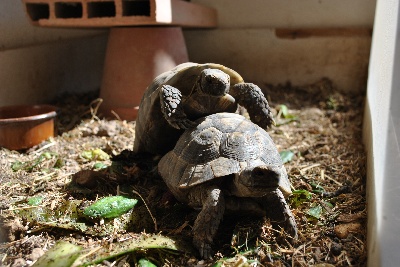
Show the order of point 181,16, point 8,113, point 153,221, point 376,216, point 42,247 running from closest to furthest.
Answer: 1. point 376,216
2. point 42,247
3. point 153,221
4. point 8,113
5. point 181,16

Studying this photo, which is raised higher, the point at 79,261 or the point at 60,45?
the point at 60,45

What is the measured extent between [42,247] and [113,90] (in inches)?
87.5

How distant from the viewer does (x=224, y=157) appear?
2.10 m

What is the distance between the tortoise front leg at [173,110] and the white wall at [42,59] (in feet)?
5.22

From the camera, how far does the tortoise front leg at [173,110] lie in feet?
7.82

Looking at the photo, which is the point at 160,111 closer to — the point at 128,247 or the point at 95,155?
the point at 95,155

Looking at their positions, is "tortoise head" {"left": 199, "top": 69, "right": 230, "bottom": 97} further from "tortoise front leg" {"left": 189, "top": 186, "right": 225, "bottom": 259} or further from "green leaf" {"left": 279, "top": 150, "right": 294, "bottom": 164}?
"green leaf" {"left": 279, "top": 150, "right": 294, "bottom": 164}

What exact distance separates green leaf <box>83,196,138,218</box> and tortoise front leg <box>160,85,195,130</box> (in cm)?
46

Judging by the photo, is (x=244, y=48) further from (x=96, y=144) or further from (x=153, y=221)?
(x=153, y=221)

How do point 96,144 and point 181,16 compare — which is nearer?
point 96,144

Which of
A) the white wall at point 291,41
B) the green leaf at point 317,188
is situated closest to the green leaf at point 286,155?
the green leaf at point 317,188

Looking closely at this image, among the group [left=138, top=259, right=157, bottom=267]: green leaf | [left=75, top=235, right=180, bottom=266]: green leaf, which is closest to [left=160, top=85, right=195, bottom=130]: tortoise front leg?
[left=75, top=235, right=180, bottom=266]: green leaf

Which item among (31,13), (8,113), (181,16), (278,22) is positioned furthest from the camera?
(278,22)

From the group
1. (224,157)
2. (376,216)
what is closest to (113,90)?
(224,157)
